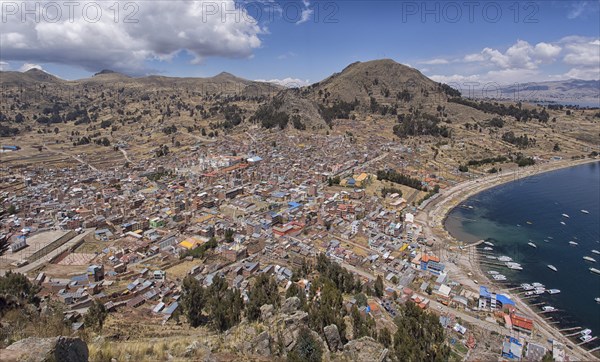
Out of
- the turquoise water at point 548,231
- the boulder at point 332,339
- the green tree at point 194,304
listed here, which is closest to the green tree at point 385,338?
the boulder at point 332,339

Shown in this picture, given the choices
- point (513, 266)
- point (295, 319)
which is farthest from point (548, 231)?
point (295, 319)

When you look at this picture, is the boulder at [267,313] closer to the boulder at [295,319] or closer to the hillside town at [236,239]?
the boulder at [295,319]

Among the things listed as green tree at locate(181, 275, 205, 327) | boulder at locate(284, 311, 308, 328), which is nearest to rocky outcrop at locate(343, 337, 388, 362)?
boulder at locate(284, 311, 308, 328)

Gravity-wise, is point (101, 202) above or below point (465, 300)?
above

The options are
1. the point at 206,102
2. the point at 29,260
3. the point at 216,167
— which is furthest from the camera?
the point at 206,102

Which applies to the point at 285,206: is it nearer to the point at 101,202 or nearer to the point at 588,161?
the point at 101,202

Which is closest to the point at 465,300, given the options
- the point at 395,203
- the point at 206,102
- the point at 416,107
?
the point at 395,203

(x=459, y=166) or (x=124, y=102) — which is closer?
Answer: (x=459, y=166)
